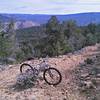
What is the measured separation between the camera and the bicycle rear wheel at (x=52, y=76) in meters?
9.13

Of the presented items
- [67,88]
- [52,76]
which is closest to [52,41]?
[52,76]

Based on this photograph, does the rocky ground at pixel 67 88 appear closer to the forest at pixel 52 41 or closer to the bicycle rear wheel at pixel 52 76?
the bicycle rear wheel at pixel 52 76

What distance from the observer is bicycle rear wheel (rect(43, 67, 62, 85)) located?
913cm

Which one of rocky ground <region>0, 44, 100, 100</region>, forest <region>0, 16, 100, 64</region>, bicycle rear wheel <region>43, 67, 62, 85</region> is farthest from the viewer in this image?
forest <region>0, 16, 100, 64</region>

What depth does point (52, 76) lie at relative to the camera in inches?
369

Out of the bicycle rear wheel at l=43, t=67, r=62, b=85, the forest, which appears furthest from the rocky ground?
the forest

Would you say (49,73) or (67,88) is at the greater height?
(49,73)

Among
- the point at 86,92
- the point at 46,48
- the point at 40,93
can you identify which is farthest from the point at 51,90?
the point at 46,48

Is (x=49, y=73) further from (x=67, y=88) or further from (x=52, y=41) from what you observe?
(x=52, y=41)

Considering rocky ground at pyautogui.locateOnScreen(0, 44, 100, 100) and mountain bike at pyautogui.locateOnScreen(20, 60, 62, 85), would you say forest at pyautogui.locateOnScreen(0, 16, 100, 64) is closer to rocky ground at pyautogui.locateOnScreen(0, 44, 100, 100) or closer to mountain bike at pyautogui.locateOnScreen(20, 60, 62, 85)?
rocky ground at pyautogui.locateOnScreen(0, 44, 100, 100)

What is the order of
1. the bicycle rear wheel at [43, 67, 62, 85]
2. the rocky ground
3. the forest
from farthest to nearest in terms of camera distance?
the forest, the bicycle rear wheel at [43, 67, 62, 85], the rocky ground

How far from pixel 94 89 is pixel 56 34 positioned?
30007 millimetres

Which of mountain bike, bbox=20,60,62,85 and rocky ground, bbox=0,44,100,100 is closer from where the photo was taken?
rocky ground, bbox=0,44,100,100

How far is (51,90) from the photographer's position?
8812mm
